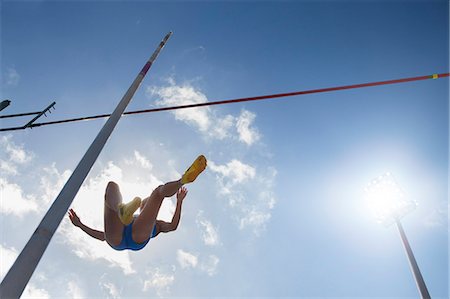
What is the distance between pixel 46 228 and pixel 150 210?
123 cm

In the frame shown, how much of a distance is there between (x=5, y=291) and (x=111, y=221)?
1372 millimetres

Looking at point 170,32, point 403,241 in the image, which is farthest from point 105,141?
point 403,241

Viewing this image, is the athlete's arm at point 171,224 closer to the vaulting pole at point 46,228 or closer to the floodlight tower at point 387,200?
the vaulting pole at point 46,228

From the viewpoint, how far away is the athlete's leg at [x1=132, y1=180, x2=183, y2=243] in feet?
12.1

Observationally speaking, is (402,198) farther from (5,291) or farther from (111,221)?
(5,291)

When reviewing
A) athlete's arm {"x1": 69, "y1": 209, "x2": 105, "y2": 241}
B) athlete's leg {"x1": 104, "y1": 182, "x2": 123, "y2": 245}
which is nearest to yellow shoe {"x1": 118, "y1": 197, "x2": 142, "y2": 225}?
athlete's leg {"x1": 104, "y1": 182, "x2": 123, "y2": 245}

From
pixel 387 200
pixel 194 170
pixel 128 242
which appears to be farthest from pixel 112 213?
pixel 387 200

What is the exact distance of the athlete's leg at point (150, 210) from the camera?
3676 mm

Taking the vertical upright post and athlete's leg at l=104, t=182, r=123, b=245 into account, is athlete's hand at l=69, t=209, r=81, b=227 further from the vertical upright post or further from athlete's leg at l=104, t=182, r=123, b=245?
the vertical upright post

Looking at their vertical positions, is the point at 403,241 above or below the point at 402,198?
below

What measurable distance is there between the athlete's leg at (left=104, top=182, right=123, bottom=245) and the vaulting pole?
0.40 meters

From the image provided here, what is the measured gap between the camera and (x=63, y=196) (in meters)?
3.10

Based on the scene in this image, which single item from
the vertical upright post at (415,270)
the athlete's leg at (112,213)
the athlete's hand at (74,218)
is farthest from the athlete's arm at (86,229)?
the vertical upright post at (415,270)

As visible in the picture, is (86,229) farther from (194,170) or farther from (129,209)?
(194,170)
